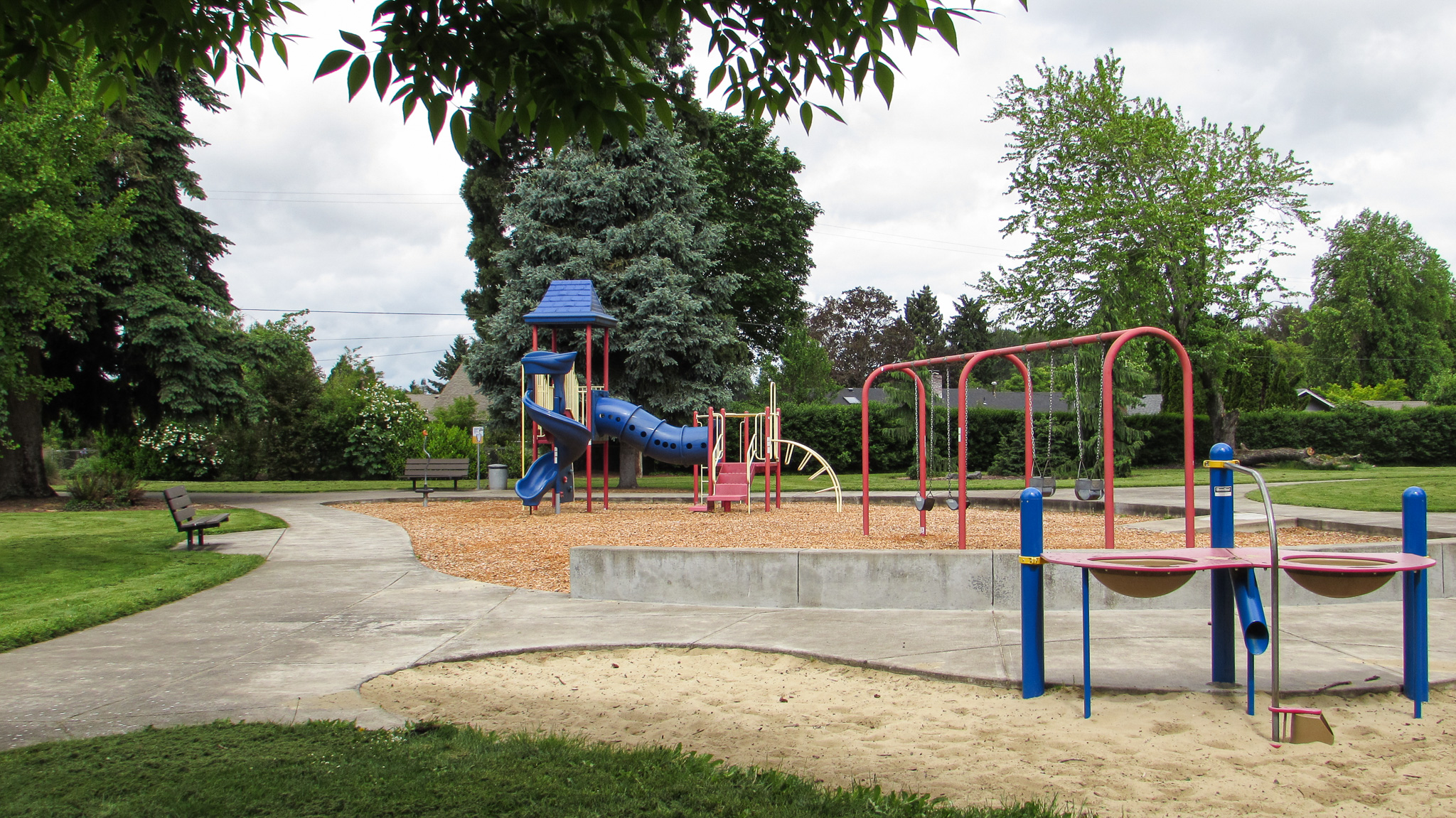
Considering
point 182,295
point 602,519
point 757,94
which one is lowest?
point 602,519

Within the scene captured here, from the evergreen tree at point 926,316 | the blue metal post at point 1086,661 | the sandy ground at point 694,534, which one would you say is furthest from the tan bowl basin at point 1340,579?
the evergreen tree at point 926,316

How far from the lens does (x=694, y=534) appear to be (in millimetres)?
12445

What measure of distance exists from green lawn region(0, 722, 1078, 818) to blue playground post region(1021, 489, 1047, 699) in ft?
4.84

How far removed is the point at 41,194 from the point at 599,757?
1326 cm

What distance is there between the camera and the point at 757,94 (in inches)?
176

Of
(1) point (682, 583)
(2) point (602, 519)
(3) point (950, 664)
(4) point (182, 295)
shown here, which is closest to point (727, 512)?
(2) point (602, 519)

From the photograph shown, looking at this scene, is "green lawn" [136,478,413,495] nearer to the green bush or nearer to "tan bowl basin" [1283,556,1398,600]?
the green bush

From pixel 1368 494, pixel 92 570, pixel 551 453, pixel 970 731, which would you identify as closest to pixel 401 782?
pixel 970 731

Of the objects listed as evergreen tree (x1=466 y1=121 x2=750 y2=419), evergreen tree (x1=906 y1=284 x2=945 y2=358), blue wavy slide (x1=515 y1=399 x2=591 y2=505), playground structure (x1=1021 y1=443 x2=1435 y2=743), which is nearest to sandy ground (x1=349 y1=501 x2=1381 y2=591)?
blue wavy slide (x1=515 y1=399 x2=591 y2=505)

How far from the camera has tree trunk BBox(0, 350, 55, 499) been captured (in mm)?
19859

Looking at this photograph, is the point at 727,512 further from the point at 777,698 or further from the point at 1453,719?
the point at 1453,719

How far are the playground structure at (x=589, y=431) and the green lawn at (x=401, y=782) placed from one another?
37.8 ft

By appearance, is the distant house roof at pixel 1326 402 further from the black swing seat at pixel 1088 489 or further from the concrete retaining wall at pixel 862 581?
the concrete retaining wall at pixel 862 581

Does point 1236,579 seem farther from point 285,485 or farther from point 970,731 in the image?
point 285,485
